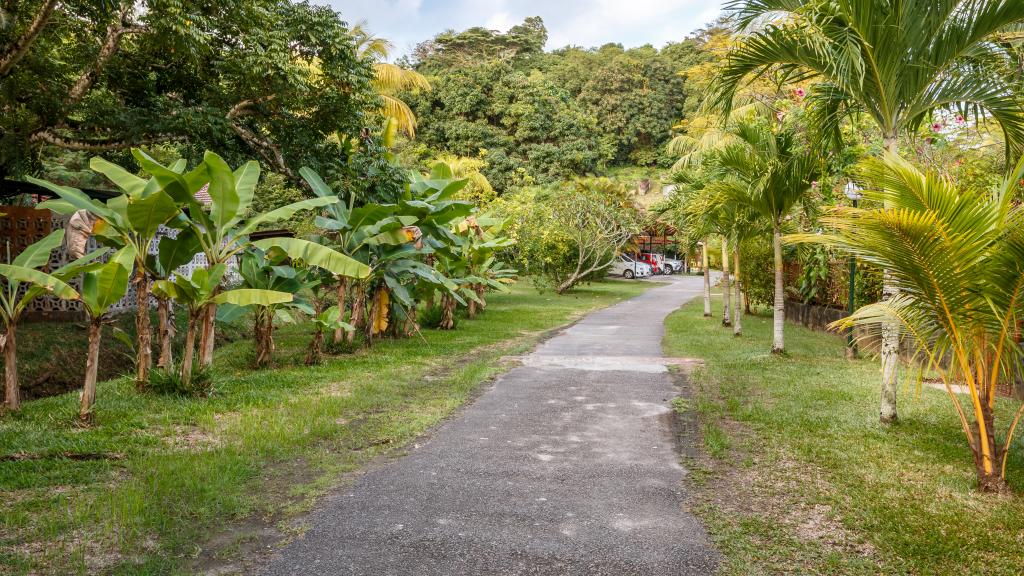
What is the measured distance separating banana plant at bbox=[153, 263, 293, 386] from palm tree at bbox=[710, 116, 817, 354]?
672 cm

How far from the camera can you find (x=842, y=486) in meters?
4.56

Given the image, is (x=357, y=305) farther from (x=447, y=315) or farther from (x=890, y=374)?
(x=890, y=374)

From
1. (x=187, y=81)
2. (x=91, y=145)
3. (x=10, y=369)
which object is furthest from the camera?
(x=187, y=81)

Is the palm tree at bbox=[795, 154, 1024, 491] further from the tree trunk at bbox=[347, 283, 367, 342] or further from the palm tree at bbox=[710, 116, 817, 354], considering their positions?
the tree trunk at bbox=[347, 283, 367, 342]

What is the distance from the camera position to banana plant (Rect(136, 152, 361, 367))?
667 centimetres

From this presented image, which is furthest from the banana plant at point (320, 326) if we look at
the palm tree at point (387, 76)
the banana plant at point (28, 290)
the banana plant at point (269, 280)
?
the palm tree at point (387, 76)

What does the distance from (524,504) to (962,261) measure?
3.20m

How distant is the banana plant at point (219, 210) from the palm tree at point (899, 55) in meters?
5.07

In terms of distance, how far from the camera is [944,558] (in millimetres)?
3438

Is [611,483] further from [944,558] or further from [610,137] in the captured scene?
[610,137]

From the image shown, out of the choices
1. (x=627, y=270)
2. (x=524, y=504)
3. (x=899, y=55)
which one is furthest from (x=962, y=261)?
(x=627, y=270)

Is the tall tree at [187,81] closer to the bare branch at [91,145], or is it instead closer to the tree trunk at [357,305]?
the bare branch at [91,145]

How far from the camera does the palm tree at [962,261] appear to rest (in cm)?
432

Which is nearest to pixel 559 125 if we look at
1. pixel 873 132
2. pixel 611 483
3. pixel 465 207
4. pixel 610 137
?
pixel 610 137
